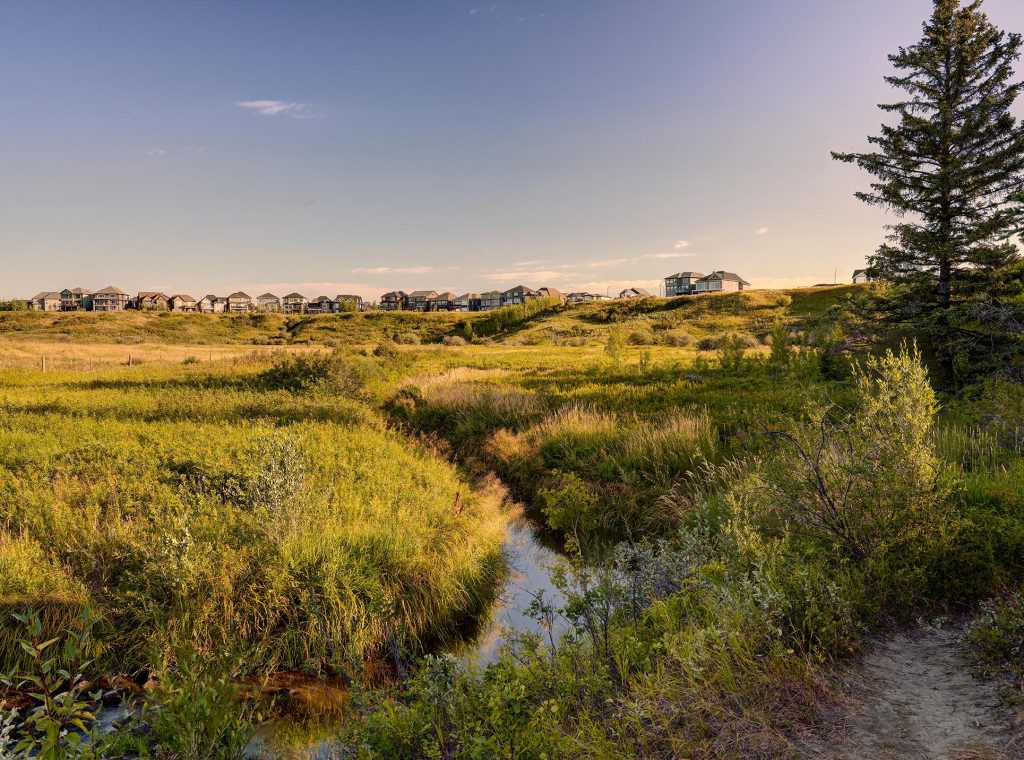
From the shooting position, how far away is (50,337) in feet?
229

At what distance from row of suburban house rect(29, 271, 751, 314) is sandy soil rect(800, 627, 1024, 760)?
141 metres

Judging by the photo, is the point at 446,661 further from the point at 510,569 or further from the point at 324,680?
the point at 510,569

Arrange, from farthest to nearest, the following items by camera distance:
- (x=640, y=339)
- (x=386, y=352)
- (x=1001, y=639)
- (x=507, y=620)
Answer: (x=640, y=339)
(x=386, y=352)
(x=507, y=620)
(x=1001, y=639)

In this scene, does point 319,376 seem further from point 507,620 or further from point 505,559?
point 507,620

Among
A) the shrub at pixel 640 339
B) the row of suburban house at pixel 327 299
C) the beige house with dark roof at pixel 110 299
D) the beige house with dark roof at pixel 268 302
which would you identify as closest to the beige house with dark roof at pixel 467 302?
the row of suburban house at pixel 327 299

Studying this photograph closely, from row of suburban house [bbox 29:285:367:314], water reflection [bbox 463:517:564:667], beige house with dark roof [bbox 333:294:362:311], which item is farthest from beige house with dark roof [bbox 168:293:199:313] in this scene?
water reflection [bbox 463:517:564:667]

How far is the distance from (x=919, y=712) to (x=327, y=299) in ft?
594

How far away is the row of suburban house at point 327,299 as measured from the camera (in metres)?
149

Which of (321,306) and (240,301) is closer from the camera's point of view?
(321,306)

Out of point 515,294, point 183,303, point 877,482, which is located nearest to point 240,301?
point 183,303

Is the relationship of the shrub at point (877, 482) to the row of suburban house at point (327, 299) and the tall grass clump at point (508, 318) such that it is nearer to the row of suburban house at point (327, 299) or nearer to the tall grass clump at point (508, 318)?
the tall grass clump at point (508, 318)

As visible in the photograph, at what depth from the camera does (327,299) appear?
563 ft

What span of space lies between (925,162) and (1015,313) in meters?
5.94

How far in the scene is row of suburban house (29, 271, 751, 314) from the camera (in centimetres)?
14900
